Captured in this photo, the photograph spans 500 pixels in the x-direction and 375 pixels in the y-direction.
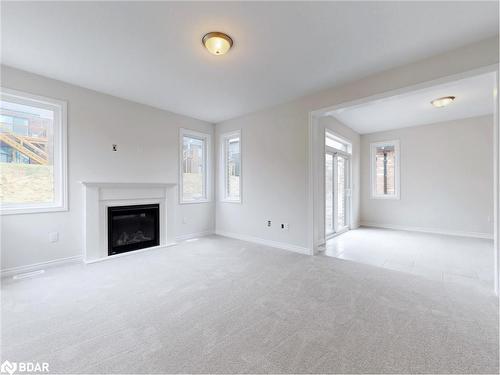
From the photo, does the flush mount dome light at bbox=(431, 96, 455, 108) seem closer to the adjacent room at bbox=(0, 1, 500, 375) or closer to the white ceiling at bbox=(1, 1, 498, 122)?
the adjacent room at bbox=(0, 1, 500, 375)

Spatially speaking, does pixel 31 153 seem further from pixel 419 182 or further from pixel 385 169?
pixel 419 182

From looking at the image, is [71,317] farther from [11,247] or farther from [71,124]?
[71,124]

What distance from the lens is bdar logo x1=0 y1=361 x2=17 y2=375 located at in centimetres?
142

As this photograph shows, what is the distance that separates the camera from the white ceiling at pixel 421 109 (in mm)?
3646

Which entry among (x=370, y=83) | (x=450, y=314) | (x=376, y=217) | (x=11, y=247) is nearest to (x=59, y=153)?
(x=11, y=247)

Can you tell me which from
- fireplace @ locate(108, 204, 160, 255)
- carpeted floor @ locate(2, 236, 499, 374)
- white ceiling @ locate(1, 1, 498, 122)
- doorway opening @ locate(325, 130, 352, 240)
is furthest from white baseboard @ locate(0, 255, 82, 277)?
doorway opening @ locate(325, 130, 352, 240)

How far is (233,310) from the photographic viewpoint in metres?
2.12

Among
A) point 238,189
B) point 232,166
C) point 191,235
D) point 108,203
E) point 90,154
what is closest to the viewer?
point 90,154

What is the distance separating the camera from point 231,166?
17.5 feet

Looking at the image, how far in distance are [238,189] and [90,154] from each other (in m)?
2.84

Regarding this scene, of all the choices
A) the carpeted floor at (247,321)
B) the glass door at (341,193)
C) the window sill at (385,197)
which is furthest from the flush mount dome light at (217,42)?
the window sill at (385,197)

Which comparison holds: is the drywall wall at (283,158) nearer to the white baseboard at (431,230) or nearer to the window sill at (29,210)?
the window sill at (29,210)

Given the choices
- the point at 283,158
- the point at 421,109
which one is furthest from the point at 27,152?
the point at 421,109

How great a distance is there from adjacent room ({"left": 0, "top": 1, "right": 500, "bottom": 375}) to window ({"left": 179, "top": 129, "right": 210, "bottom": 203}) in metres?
0.04
